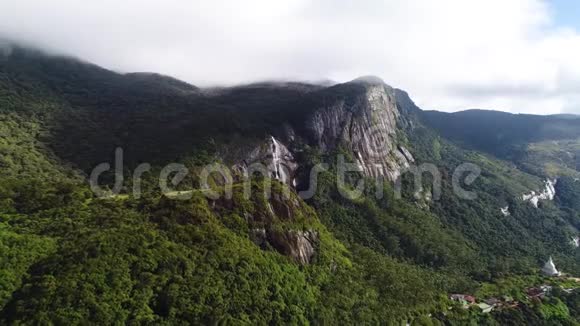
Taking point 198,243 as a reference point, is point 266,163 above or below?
above

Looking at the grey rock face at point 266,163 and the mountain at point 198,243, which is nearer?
the mountain at point 198,243

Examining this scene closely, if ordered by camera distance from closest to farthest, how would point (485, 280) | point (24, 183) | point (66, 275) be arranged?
1. point (66, 275)
2. point (24, 183)
3. point (485, 280)

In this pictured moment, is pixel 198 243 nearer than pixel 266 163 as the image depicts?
Yes

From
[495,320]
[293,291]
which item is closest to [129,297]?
[293,291]

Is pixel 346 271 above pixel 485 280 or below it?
above

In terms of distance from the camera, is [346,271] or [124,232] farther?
[346,271]

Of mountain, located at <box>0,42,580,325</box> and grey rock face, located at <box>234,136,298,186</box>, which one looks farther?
grey rock face, located at <box>234,136,298,186</box>

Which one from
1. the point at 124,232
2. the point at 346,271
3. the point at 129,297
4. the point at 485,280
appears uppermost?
the point at 124,232

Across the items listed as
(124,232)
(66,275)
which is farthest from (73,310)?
(124,232)

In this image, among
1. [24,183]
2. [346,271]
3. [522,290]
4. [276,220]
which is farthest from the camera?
[522,290]

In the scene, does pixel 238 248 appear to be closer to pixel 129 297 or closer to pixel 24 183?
pixel 129 297
